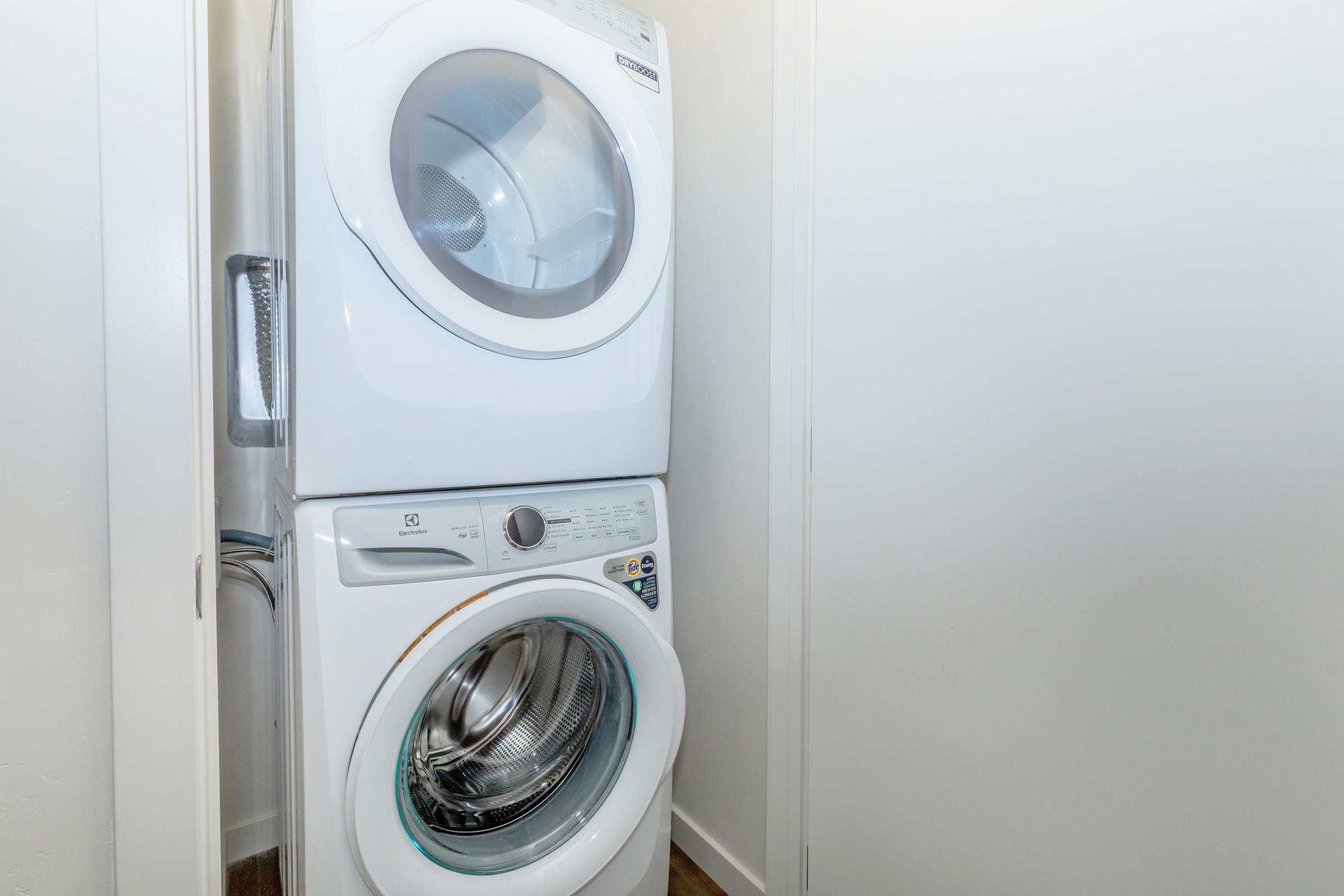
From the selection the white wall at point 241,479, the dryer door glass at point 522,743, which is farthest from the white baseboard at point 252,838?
the dryer door glass at point 522,743

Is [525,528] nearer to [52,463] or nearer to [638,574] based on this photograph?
[638,574]

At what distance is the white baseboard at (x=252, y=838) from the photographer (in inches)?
50.7

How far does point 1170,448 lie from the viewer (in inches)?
26.9

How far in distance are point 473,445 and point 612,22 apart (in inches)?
27.1

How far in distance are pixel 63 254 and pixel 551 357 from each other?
1.74 feet

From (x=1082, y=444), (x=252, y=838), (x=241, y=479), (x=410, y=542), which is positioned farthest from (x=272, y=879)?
(x=1082, y=444)

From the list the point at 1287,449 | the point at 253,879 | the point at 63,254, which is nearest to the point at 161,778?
the point at 63,254

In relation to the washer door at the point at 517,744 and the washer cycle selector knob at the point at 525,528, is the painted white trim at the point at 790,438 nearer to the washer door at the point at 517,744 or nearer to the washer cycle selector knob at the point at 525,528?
the washer door at the point at 517,744

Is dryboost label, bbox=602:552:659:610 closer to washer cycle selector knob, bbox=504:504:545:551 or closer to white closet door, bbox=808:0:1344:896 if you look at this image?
washer cycle selector knob, bbox=504:504:545:551

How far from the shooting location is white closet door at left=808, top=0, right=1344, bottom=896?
608 mm

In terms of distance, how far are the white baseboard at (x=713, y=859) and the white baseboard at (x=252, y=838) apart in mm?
812

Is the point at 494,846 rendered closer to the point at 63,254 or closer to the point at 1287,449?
the point at 63,254

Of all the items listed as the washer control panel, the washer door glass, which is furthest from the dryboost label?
the washer control panel

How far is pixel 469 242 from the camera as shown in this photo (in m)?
0.92
